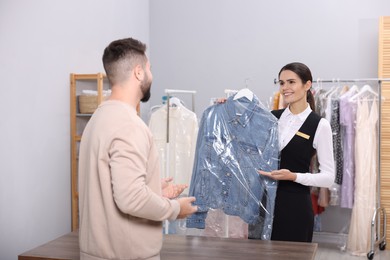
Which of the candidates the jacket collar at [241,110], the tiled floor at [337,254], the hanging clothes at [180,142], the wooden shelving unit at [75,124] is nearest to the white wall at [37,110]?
the wooden shelving unit at [75,124]

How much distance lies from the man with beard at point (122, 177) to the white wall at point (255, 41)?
13.2 feet

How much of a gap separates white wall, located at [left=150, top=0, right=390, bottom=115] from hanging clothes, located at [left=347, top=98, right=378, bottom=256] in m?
0.80

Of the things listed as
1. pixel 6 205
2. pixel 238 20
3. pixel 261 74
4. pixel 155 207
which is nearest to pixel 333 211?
pixel 261 74

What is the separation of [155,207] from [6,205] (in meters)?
2.30

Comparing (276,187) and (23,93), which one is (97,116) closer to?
(276,187)

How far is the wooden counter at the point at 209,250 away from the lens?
2.18 metres

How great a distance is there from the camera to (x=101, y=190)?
1768 mm

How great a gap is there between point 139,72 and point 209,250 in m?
0.88

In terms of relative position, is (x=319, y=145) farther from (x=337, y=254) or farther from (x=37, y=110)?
(x=337, y=254)

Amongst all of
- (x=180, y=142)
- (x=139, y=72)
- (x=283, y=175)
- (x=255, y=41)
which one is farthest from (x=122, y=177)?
(x=255, y=41)

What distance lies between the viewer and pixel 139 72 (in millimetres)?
1851

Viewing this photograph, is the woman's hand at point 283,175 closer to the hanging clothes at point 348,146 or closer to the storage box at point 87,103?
the storage box at point 87,103

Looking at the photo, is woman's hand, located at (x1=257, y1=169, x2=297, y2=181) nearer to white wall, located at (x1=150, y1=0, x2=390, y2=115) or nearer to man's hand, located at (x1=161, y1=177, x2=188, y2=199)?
man's hand, located at (x1=161, y1=177, x2=188, y2=199)

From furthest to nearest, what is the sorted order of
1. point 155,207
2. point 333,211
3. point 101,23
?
point 333,211 < point 101,23 < point 155,207
